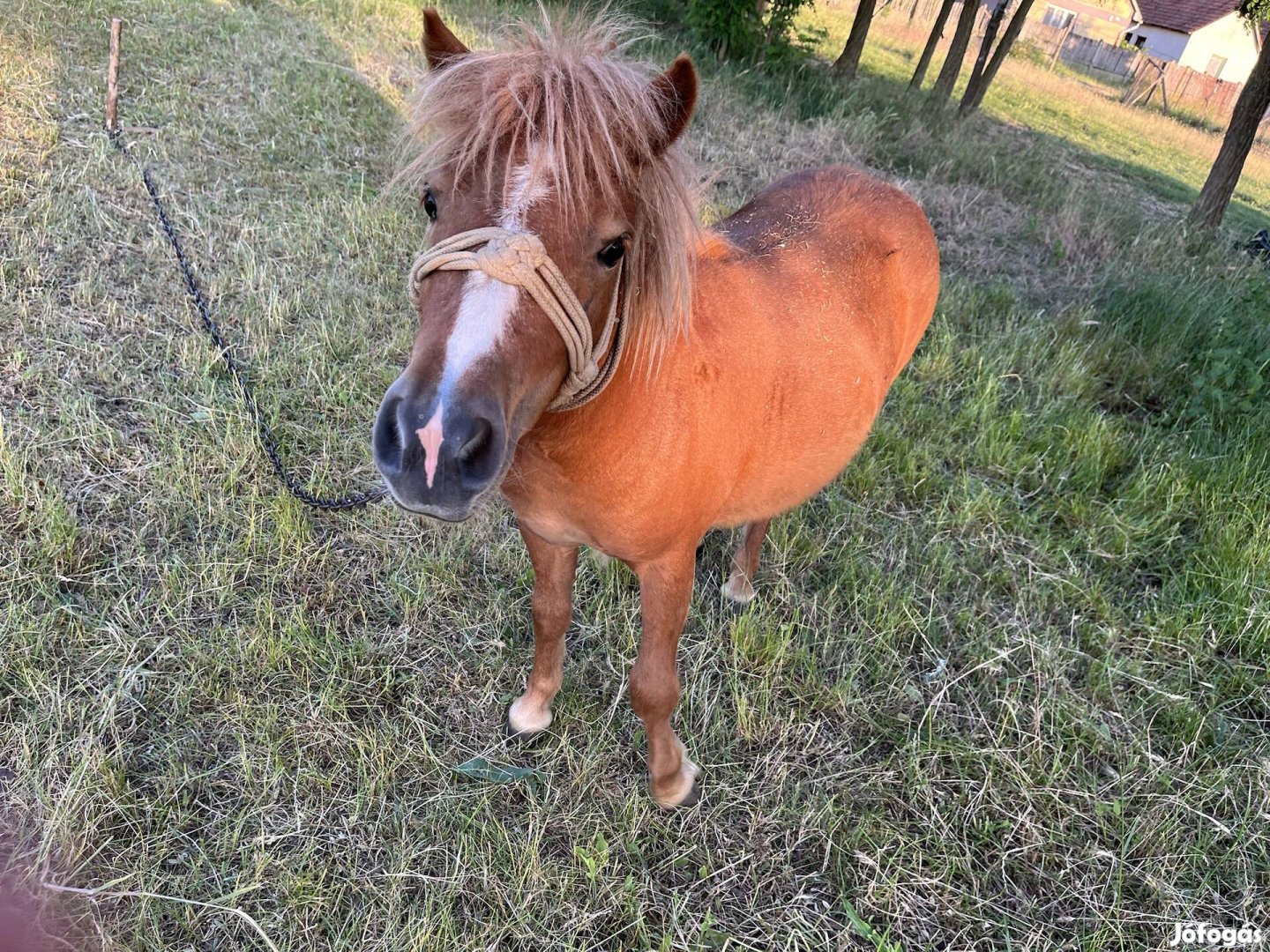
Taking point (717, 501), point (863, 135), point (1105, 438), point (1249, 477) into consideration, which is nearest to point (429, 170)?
point (717, 501)

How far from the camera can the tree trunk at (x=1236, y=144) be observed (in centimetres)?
641

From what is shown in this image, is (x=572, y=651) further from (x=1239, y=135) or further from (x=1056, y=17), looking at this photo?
(x=1056, y=17)

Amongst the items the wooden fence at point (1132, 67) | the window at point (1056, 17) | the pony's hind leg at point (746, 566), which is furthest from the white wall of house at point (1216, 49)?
the pony's hind leg at point (746, 566)

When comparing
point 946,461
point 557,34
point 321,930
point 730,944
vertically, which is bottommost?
point 321,930

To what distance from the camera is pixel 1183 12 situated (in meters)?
33.8

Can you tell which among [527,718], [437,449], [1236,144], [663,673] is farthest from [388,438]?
[1236,144]

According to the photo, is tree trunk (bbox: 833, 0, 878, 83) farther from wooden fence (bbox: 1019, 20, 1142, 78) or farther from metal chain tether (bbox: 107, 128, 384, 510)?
wooden fence (bbox: 1019, 20, 1142, 78)

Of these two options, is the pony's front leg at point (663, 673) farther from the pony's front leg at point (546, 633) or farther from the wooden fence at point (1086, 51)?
the wooden fence at point (1086, 51)

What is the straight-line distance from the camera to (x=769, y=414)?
7.27ft

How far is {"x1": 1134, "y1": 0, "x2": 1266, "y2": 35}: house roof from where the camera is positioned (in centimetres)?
3219

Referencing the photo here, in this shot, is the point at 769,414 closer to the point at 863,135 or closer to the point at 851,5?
the point at 863,135

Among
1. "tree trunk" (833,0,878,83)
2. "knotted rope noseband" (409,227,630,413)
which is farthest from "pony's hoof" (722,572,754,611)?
"tree trunk" (833,0,878,83)

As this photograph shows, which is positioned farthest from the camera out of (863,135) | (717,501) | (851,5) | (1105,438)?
A: (851,5)

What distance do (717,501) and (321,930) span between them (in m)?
1.55
